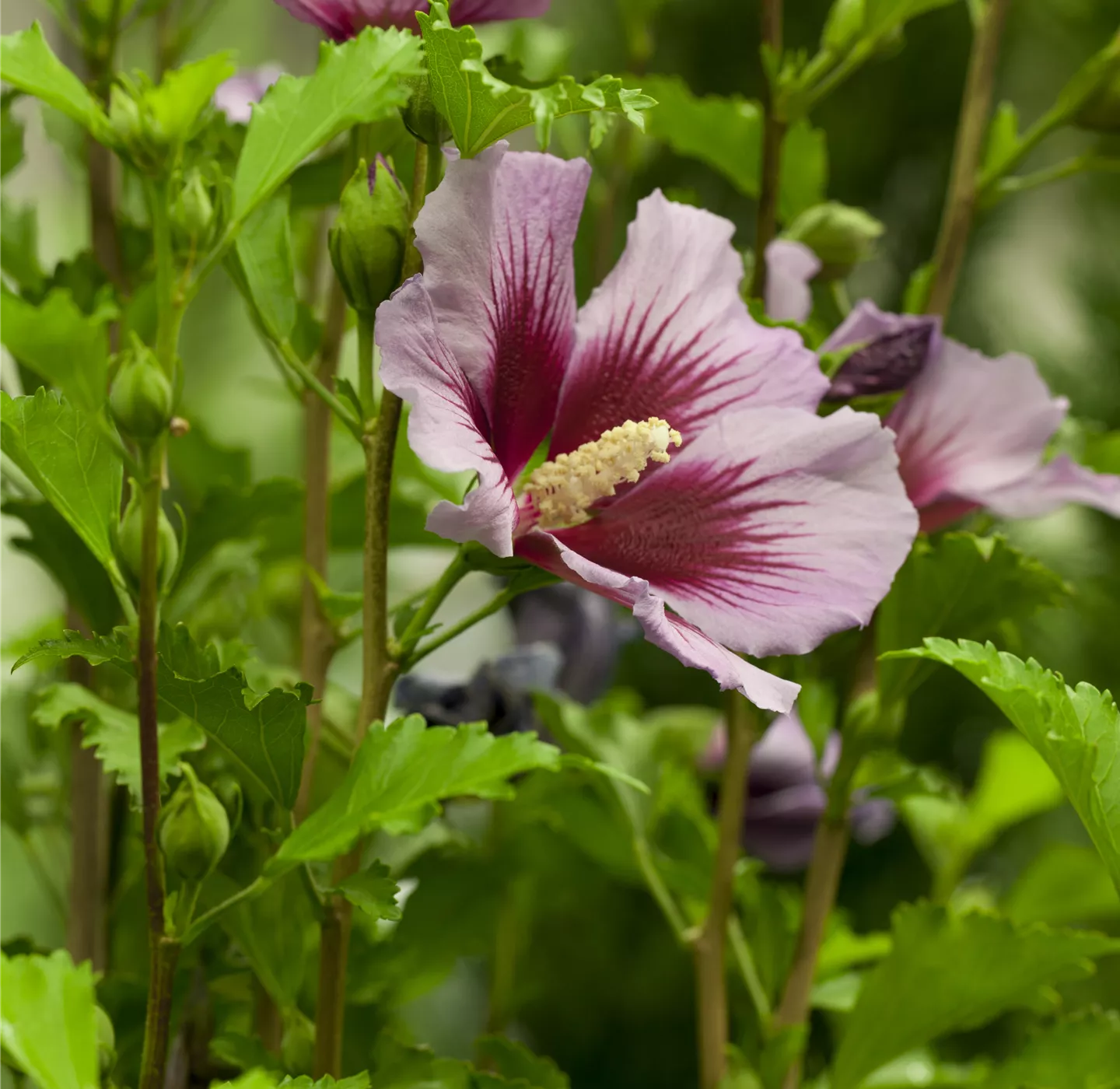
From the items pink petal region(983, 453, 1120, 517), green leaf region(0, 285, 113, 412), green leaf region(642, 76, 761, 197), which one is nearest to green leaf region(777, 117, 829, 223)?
green leaf region(642, 76, 761, 197)

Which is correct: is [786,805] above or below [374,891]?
below

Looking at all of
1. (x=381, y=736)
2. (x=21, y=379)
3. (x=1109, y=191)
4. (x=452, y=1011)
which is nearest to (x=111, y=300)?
(x=21, y=379)

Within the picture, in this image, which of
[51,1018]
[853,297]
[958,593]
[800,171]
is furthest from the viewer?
[853,297]

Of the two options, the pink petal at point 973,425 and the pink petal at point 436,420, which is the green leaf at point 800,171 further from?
the pink petal at point 436,420

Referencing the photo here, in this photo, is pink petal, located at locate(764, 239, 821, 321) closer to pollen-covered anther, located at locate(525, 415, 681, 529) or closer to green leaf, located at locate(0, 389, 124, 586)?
pollen-covered anther, located at locate(525, 415, 681, 529)

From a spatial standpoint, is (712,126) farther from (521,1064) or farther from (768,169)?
(521,1064)

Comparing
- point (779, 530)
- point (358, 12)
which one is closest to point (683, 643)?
point (779, 530)

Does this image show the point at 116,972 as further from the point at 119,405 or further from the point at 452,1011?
the point at 452,1011
